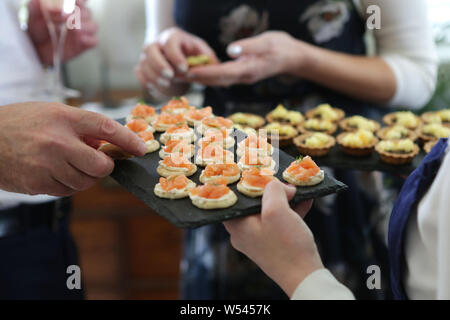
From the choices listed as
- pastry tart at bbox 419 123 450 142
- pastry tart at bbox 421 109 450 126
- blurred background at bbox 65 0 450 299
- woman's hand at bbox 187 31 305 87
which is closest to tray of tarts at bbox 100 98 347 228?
woman's hand at bbox 187 31 305 87

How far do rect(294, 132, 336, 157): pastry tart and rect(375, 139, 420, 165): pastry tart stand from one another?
0.52ft

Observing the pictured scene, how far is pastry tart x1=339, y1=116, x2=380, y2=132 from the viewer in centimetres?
174

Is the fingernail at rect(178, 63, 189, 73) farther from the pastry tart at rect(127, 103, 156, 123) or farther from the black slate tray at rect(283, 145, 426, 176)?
the black slate tray at rect(283, 145, 426, 176)

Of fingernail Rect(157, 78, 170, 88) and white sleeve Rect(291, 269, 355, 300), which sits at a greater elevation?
fingernail Rect(157, 78, 170, 88)

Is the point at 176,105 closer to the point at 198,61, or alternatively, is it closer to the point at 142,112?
the point at 142,112

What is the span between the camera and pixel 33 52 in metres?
1.99

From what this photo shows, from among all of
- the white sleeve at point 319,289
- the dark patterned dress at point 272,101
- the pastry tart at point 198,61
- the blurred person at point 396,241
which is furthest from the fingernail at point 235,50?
the white sleeve at point 319,289

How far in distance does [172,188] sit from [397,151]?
752 millimetres

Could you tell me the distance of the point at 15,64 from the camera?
6.05 feet

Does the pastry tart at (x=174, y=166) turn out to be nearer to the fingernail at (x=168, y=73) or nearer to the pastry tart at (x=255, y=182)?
the pastry tart at (x=255, y=182)

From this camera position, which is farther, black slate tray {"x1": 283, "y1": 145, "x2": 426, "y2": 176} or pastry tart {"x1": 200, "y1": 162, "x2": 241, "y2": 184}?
black slate tray {"x1": 283, "y1": 145, "x2": 426, "y2": 176}

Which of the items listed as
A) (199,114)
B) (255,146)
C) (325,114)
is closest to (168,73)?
(199,114)
